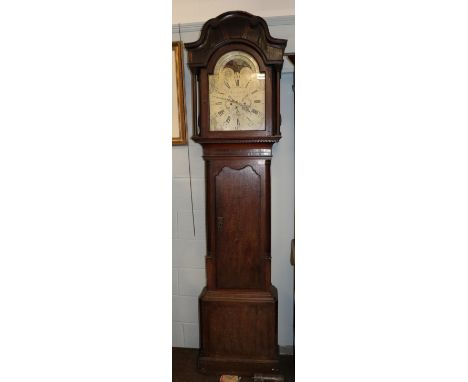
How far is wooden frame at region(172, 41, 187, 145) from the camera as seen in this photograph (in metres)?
1.85

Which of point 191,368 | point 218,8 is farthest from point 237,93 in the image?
point 191,368

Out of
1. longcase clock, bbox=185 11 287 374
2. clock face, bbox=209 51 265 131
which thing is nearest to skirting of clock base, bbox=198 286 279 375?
longcase clock, bbox=185 11 287 374

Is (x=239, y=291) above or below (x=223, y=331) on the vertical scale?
above

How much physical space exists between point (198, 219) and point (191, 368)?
84 cm

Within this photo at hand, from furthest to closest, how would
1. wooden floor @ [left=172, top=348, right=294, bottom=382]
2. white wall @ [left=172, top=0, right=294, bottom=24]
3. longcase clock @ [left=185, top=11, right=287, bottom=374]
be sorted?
white wall @ [left=172, top=0, right=294, bottom=24]
wooden floor @ [left=172, top=348, right=294, bottom=382]
longcase clock @ [left=185, top=11, right=287, bottom=374]

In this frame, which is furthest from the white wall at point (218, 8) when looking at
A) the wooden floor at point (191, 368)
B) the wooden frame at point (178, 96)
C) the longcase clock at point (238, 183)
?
the wooden floor at point (191, 368)

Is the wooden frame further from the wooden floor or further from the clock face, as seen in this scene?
the wooden floor

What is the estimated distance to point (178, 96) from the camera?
1.86 m

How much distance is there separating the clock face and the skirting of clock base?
0.89 metres

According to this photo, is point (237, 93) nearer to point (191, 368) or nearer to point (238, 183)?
point (238, 183)
